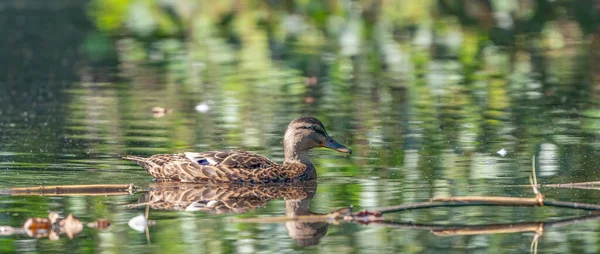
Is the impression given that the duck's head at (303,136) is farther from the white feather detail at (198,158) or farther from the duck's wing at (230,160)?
the white feather detail at (198,158)

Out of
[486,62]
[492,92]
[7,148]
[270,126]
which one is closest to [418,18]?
[486,62]

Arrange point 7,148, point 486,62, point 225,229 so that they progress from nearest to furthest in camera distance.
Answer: point 225,229, point 7,148, point 486,62

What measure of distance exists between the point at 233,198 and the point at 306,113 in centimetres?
534

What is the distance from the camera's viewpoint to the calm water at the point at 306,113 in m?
8.64

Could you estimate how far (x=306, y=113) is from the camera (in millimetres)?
15289

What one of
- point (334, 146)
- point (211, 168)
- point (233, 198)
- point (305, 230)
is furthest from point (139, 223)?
point (334, 146)

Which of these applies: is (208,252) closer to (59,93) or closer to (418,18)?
(59,93)

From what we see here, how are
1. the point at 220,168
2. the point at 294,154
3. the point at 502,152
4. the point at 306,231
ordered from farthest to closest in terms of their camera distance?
the point at 502,152 → the point at 294,154 → the point at 220,168 → the point at 306,231

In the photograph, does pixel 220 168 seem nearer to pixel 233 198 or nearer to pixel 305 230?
pixel 233 198

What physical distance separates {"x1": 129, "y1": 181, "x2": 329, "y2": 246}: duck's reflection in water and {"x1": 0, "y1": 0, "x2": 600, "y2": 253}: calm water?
2 cm

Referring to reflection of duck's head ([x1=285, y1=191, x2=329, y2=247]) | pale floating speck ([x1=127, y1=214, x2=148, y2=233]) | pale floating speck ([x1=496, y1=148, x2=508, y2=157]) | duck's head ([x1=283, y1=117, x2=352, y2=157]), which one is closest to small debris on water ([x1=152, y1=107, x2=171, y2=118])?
duck's head ([x1=283, y1=117, x2=352, y2=157])

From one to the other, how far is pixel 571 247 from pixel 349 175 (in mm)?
3293

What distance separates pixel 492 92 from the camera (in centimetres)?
1714

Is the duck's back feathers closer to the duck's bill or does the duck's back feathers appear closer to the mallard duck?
the mallard duck
